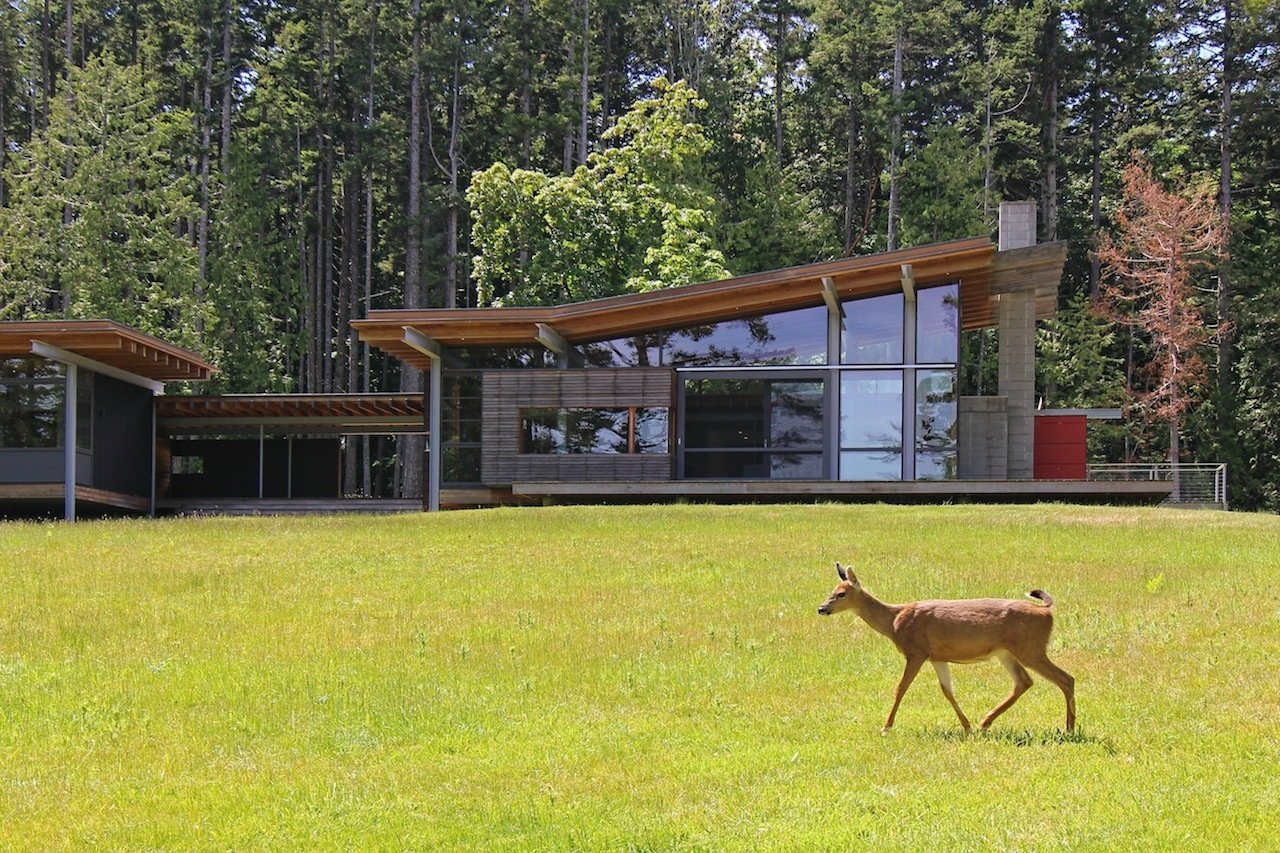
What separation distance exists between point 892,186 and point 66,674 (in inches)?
1562

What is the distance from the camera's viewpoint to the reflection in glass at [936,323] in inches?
1135

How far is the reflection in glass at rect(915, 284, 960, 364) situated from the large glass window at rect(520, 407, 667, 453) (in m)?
5.22

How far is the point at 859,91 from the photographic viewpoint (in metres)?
51.7

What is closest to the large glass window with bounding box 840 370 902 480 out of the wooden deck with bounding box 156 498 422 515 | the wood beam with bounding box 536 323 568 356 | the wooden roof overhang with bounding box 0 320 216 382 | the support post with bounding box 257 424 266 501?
the wood beam with bounding box 536 323 568 356

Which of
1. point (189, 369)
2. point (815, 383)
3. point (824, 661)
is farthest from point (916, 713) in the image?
point (189, 369)

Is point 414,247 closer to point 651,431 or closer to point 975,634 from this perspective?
point 651,431

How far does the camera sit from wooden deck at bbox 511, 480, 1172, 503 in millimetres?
27359

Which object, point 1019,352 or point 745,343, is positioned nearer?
point 745,343

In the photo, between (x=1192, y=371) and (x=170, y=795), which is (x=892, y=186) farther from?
(x=170, y=795)

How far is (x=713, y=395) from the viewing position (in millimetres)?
29391

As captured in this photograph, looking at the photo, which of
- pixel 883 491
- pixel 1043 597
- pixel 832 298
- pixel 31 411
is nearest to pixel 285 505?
pixel 31 411

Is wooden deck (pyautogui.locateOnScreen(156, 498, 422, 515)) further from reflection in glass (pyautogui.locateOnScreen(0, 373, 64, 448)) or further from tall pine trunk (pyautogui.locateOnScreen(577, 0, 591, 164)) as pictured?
tall pine trunk (pyautogui.locateOnScreen(577, 0, 591, 164))

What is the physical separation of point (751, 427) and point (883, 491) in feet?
10.6

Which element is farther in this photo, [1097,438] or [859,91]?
[859,91]
